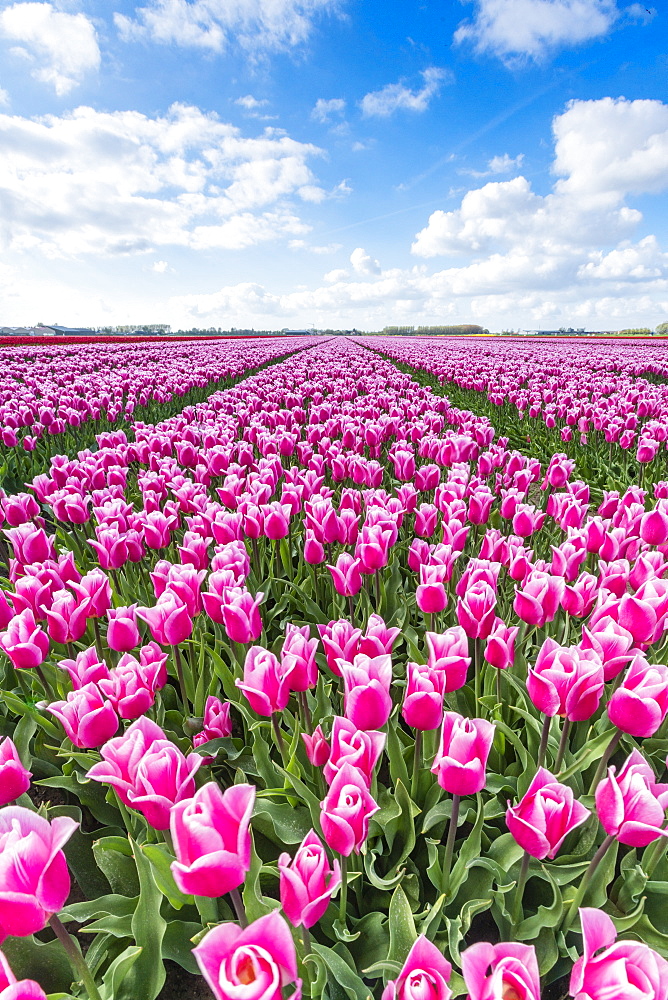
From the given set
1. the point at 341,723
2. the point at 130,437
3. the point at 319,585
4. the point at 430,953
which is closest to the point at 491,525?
the point at 319,585

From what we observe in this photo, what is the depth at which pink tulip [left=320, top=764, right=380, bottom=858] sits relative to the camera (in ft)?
4.12

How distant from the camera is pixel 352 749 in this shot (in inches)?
52.0

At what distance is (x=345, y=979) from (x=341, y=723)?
0.78 m

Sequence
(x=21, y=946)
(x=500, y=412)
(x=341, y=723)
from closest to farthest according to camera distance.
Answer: (x=341, y=723) → (x=21, y=946) → (x=500, y=412)

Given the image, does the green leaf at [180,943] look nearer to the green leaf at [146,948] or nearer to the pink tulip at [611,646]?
the green leaf at [146,948]

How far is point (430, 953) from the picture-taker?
3.36ft

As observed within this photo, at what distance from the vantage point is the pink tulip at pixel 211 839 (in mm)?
1063

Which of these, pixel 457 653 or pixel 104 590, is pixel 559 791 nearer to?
pixel 457 653

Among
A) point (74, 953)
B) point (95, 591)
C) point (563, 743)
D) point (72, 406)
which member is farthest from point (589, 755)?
point (72, 406)

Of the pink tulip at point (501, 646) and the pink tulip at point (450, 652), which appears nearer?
the pink tulip at point (450, 652)

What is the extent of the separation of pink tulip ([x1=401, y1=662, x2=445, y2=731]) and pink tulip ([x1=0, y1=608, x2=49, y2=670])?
1500mm

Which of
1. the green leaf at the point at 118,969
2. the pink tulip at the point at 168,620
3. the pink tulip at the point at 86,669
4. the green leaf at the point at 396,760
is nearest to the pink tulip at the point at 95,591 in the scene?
the pink tulip at the point at 168,620

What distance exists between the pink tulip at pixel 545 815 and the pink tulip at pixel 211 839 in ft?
2.06

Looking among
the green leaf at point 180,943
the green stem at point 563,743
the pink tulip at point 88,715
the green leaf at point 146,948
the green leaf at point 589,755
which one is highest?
the pink tulip at point 88,715
